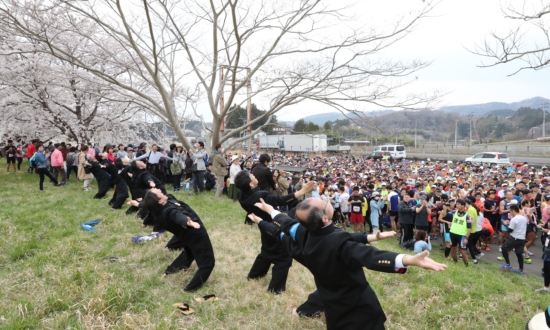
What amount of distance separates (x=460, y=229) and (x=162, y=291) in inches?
275

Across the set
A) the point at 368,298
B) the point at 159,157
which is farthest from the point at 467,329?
the point at 159,157

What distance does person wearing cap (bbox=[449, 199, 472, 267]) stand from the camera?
820 centimetres

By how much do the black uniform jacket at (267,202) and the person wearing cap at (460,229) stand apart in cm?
572

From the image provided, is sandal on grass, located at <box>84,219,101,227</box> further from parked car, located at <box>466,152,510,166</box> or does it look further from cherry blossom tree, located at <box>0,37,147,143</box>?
parked car, located at <box>466,152,510,166</box>

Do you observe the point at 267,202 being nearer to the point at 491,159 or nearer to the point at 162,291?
the point at 162,291

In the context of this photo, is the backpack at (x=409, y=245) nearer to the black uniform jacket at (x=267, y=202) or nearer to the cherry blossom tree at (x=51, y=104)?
the black uniform jacket at (x=267, y=202)

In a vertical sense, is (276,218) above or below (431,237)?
above

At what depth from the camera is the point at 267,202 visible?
4527mm

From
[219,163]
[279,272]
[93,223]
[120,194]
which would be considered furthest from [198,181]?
[279,272]

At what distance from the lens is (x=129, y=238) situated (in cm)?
664

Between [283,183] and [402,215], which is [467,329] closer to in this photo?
[402,215]

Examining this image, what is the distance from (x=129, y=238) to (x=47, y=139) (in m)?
13.8

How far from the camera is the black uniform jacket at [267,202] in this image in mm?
4426

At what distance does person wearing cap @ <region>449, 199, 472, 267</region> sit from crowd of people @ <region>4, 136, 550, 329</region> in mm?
24
